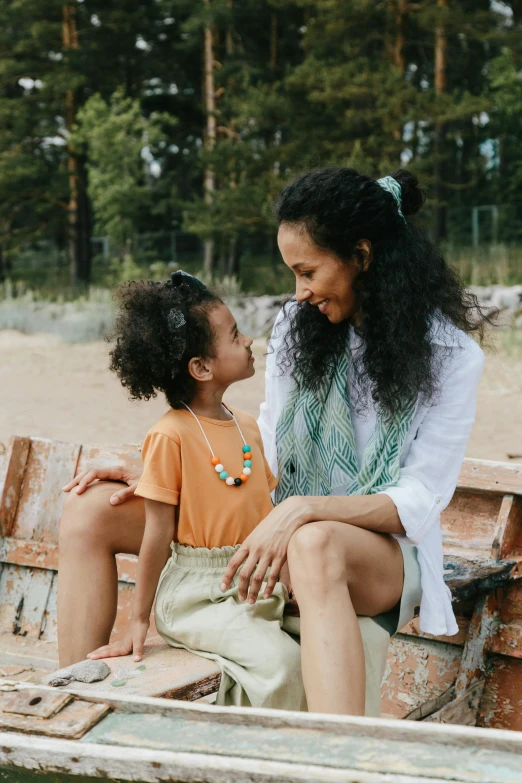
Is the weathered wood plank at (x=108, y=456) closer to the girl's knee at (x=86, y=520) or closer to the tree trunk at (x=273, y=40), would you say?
the girl's knee at (x=86, y=520)

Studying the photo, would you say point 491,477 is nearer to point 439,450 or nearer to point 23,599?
point 439,450

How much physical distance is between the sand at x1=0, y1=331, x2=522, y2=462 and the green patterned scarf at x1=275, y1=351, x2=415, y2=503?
6756mm

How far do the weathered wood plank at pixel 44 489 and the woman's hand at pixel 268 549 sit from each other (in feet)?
4.75

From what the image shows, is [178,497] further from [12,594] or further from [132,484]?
[12,594]

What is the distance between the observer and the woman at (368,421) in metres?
2.15

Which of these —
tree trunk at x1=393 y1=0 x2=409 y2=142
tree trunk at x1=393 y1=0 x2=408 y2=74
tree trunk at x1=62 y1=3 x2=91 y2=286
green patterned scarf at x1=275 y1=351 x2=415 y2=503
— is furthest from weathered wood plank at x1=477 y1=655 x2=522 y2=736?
tree trunk at x1=62 y1=3 x2=91 y2=286

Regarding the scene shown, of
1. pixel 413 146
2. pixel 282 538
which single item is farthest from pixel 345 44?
pixel 282 538

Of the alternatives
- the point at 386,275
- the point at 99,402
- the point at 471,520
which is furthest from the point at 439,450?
the point at 99,402

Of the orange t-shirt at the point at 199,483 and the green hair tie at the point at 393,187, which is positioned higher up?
the green hair tie at the point at 393,187

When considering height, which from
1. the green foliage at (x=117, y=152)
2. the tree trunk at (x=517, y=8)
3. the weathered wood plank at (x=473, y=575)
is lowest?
the weathered wood plank at (x=473, y=575)

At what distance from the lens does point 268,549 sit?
200cm

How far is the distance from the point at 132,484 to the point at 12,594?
47.3 inches

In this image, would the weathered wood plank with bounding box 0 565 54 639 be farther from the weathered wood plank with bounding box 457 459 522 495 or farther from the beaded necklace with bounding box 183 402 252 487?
the weathered wood plank with bounding box 457 459 522 495

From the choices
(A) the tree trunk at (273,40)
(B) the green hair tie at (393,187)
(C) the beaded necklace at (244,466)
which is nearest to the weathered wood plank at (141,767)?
(C) the beaded necklace at (244,466)
